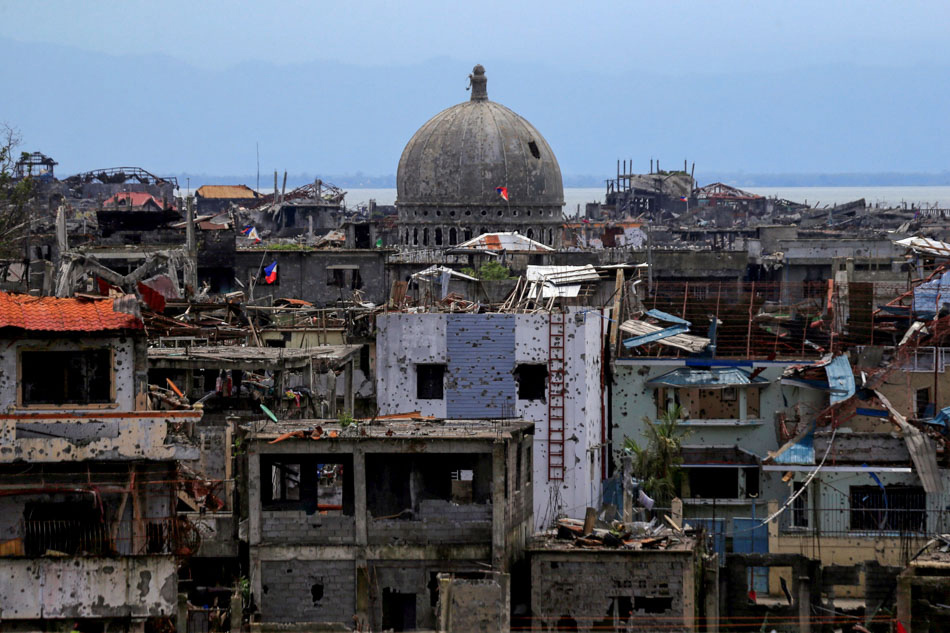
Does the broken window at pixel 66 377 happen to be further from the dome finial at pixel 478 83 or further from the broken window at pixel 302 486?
the dome finial at pixel 478 83

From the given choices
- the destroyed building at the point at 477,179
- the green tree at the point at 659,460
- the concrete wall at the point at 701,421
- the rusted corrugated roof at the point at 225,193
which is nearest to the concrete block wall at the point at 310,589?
the green tree at the point at 659,460

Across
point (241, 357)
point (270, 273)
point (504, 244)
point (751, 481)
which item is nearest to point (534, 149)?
point (504, 244)

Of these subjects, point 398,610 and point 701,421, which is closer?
point 398,610

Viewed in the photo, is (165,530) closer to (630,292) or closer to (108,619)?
(108,619)

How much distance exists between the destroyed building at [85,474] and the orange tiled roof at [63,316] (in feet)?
0.06

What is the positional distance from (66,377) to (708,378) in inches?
571

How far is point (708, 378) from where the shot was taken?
34.8 m

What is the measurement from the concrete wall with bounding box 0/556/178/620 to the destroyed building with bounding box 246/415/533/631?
81.4 inches

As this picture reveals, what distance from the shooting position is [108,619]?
23.0 metres

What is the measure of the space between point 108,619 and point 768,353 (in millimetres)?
16702

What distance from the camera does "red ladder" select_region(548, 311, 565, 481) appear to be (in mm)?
30969

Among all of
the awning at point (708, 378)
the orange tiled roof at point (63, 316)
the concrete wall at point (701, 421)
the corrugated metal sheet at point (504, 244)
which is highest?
the corrugated metal sheet at point (504, 244)

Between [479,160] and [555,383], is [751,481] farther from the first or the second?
[479,160]

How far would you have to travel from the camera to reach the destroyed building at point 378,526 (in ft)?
81.5
